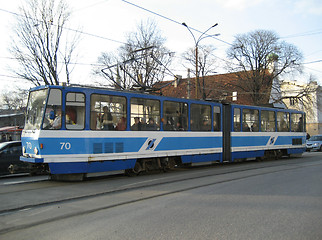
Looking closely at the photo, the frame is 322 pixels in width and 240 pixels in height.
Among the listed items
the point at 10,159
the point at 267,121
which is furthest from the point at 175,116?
the point at 267,121

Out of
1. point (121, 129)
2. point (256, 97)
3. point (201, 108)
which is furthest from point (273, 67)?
point (121, 129)

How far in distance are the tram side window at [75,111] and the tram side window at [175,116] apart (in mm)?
3446

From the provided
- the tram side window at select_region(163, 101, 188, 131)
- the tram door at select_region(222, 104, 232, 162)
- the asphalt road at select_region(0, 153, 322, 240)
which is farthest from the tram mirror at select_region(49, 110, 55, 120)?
the tram door at select_region(222, 104, 232, 162)

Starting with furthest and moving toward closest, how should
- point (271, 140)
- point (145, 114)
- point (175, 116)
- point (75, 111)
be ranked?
point (271, 140) < point (175, 116) < point (145, 114) < point (75, 111)

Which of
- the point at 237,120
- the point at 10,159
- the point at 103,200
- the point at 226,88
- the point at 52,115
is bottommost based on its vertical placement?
the point at 103,200

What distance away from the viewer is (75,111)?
9.71 metres

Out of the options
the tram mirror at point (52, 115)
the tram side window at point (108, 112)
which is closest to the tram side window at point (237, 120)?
the tram side window at point (108, 112)

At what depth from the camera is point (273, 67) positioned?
132ft

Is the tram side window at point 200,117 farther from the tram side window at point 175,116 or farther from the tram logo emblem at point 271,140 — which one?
the tram logo emblem at point 271,140

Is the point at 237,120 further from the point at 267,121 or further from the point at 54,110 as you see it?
the point at 54,110

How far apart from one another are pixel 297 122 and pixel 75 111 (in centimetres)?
1550

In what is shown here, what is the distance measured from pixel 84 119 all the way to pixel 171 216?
499 centimetres

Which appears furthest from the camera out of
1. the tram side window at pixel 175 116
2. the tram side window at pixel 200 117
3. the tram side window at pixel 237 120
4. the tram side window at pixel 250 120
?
the tram side window at pixel 250 120

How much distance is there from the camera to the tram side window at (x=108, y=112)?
395 inches
